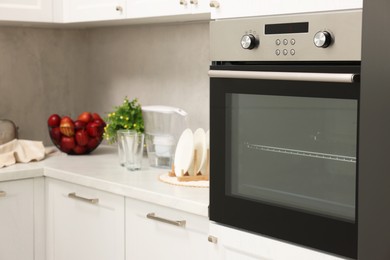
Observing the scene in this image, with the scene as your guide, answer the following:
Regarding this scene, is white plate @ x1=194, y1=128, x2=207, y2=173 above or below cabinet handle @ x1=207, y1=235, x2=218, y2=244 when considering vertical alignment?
above

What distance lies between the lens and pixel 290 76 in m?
1.69

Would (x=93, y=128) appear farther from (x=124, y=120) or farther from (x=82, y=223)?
(x=82, y=223)

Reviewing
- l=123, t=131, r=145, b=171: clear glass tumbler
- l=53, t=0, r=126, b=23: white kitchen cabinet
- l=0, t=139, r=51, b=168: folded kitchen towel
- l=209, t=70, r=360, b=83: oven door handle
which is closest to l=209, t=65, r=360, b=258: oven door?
l=209, t=70, r=360, b=83: oven door handle

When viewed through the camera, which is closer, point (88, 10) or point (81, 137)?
point (88, 10)

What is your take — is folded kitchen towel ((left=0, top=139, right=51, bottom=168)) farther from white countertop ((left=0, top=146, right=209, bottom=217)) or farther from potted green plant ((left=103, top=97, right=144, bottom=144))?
potted green plant ((left=103, top=97, right=144, bottom=144))


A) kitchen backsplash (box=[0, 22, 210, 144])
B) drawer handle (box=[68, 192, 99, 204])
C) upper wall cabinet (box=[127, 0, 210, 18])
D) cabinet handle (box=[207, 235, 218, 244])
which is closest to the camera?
cabinet handle (box=[207, 235, 218, 244])

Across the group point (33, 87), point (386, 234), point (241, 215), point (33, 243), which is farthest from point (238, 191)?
point (33, 87)

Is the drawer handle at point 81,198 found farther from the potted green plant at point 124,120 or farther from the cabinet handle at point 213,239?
the cabinet handle at point 213,239

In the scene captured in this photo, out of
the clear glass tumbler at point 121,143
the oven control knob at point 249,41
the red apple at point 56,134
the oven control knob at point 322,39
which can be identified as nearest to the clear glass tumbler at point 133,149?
the clear glass tumbler at point 121,143

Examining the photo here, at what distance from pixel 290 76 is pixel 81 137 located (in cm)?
148

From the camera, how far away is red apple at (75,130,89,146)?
297 cm

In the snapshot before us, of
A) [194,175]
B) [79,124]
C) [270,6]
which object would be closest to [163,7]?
[194,175]

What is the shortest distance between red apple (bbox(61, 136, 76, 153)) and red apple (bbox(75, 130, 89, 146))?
0.07 ft

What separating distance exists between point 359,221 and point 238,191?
389mm
